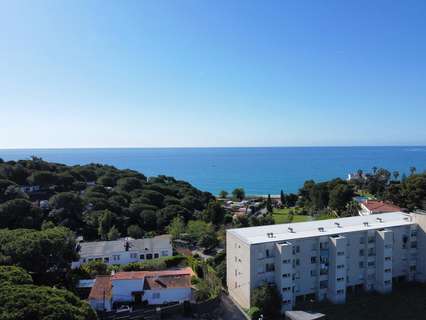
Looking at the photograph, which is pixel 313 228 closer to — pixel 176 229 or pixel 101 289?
pixel 101 289

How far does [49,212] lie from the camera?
44312mm

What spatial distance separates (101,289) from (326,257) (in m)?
16.4

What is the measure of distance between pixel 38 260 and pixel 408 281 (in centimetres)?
3000

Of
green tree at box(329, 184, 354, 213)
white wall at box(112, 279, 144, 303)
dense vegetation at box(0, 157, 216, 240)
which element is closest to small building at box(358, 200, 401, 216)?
green tree at box(329, 184, 354, 213)

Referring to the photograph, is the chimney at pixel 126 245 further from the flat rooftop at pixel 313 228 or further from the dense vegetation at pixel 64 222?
the flat rooftop at pixel 313 228

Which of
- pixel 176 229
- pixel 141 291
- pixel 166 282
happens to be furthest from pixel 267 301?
pixel 176 229

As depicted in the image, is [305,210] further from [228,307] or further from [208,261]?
[228,307]

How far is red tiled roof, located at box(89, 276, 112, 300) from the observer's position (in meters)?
23.5

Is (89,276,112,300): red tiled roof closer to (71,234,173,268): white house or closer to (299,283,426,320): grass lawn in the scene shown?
(71,234,173,268): white house

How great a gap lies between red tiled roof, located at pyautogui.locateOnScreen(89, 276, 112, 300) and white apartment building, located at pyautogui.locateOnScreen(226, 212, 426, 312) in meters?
9.11

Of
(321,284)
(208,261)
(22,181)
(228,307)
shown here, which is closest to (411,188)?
(321,284)

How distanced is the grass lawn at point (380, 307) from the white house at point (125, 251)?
14562mm

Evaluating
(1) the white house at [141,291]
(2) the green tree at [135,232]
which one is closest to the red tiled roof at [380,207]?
(2) the green tree at [135,232]

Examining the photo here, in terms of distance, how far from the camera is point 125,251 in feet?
108
